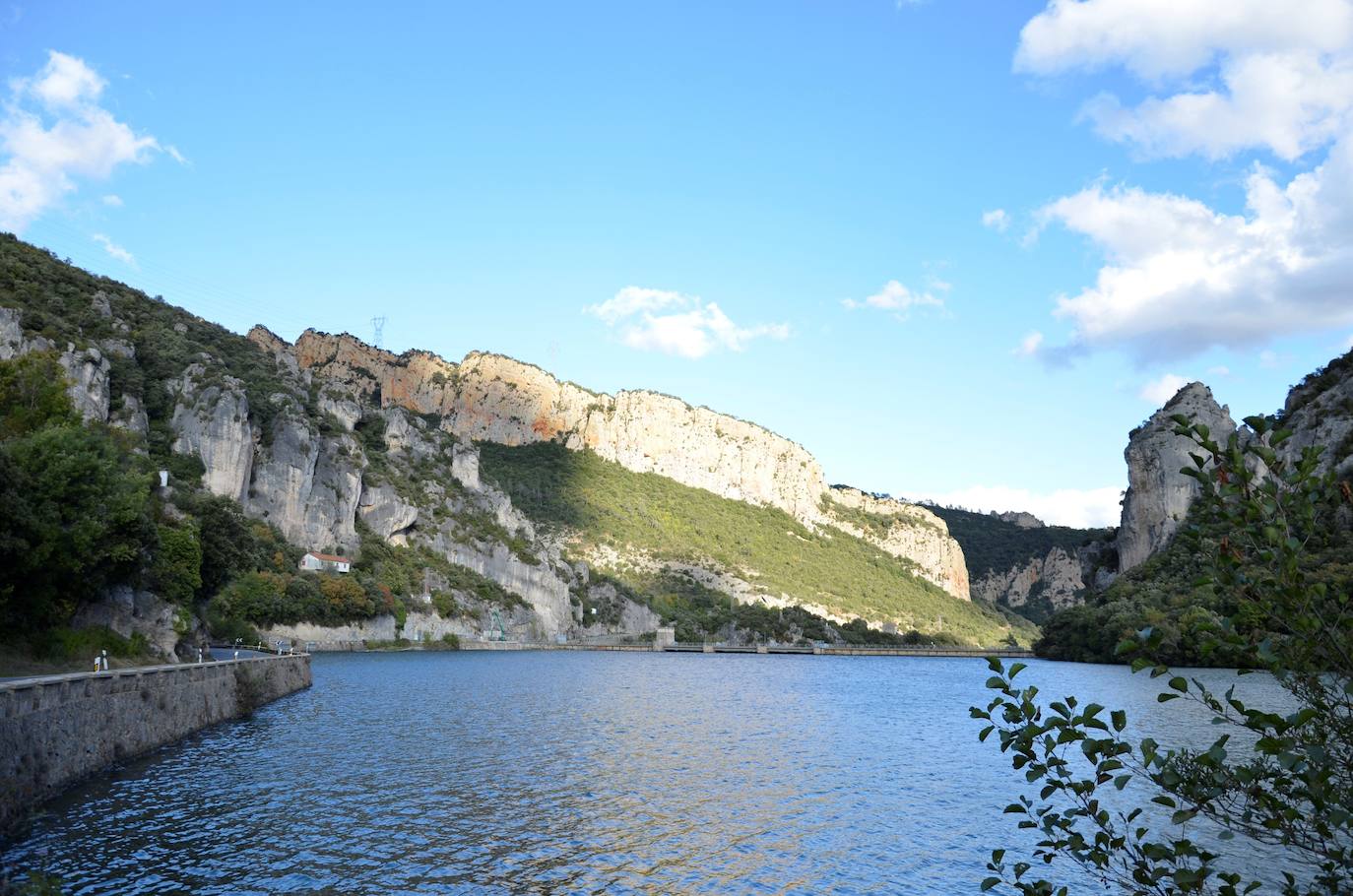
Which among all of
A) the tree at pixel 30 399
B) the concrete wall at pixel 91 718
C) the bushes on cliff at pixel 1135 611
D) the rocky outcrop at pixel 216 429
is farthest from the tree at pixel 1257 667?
the rocky outcrop at pixel 216 429

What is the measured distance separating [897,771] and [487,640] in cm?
11127

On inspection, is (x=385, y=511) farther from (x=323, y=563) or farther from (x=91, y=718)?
(x=91, y=718)

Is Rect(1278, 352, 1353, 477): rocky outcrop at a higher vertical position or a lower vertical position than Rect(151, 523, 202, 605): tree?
higher

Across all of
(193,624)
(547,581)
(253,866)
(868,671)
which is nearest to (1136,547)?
(868,671)

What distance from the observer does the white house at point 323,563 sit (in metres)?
115

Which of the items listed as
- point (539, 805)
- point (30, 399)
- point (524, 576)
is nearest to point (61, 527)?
point (30, 399)

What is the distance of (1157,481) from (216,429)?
12514cm

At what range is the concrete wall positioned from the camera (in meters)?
21.7

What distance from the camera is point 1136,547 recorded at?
5236 inches

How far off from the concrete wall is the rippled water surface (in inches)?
33.2

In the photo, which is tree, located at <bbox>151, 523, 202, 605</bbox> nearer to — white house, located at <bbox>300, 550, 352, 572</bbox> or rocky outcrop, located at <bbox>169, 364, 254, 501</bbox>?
rocky outcrop, located at <bbox>169, 364, 254, 501</bbox>

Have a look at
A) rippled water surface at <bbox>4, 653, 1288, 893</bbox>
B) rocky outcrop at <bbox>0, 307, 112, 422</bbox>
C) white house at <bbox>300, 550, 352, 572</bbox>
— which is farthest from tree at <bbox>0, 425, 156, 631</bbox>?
white house at <bbox>300, 550, 352, 572</bbox>

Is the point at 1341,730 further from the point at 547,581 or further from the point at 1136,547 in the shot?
the point at 547,581

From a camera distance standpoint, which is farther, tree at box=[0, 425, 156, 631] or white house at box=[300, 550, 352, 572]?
white house at box=[300, 550, 352, 572]
